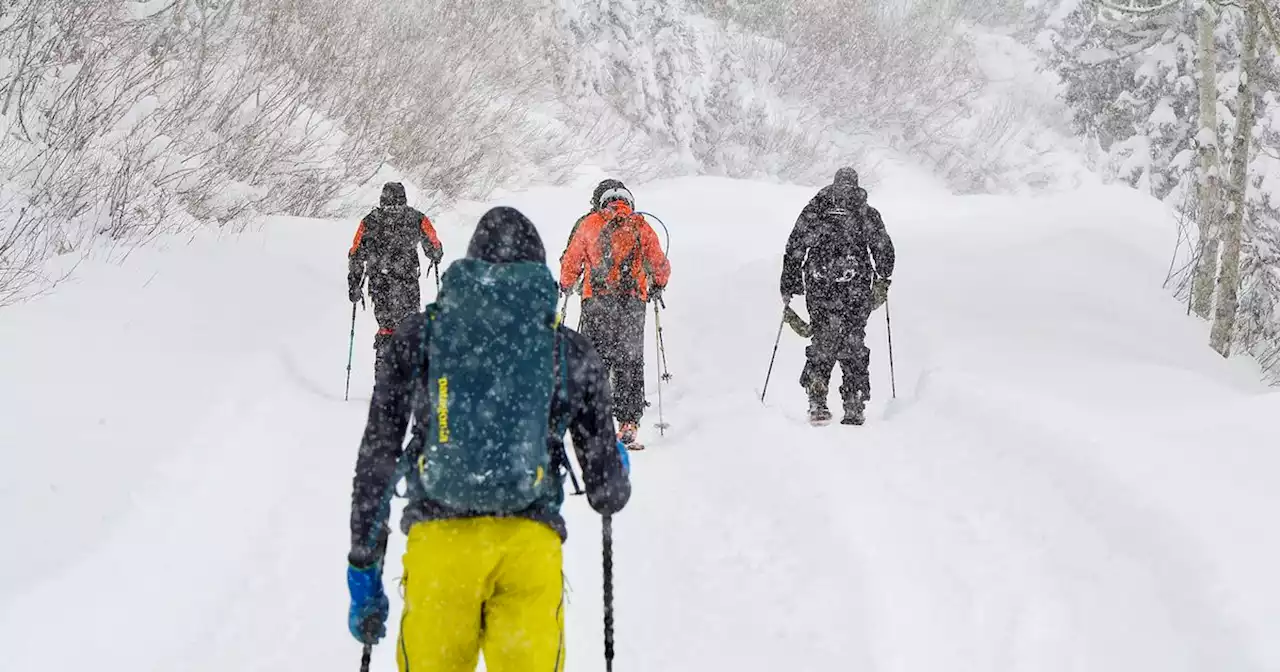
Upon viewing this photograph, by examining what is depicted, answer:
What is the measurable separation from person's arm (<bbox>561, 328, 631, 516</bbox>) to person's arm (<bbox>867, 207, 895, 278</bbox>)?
5411 mm

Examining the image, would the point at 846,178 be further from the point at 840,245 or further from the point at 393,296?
the point at 393,296

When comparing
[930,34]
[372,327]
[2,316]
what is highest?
[930,34]

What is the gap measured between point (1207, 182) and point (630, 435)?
36.4 ft

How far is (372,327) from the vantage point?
38.9ft

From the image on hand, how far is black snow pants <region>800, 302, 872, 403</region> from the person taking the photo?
7957mm

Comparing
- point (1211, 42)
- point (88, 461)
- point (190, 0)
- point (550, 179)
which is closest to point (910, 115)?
point (550, 179)

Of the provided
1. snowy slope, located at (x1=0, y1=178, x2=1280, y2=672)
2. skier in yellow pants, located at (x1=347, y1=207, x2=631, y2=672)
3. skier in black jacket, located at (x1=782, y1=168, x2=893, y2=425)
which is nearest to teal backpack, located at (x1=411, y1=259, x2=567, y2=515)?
skier in yellow pants, located at (x1=347, y1=207, x2=631, y2=672)

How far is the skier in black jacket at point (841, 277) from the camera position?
7.82m

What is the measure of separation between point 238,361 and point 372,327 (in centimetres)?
319

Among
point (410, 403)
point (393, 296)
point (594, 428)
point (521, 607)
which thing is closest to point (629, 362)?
point (393, 296)

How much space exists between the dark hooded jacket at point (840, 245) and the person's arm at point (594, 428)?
515 centimetres

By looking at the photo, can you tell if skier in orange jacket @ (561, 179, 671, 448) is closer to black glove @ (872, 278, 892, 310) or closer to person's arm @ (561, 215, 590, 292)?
person's arm @ (561, 215, 590, 292)

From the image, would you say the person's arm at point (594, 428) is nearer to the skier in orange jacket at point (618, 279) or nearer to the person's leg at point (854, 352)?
the skier in orange jacket at point (618, 279)

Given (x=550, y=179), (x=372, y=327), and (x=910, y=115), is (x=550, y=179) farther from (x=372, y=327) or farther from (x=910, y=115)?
(x=910, y=115)
